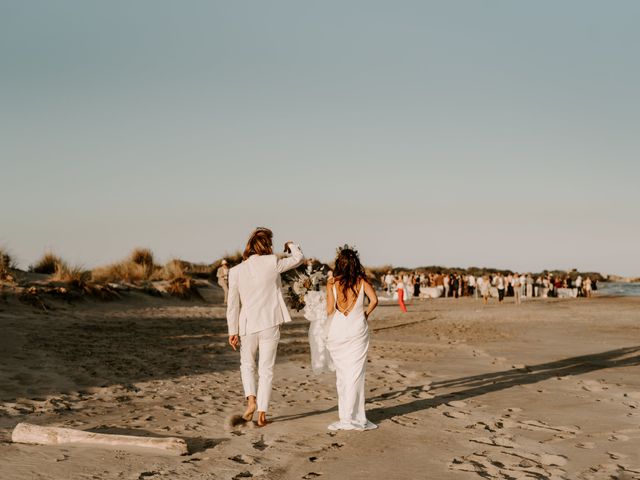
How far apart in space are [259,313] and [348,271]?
1145 mm

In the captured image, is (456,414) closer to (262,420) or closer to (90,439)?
(262,420)

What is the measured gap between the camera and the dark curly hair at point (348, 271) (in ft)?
27.8

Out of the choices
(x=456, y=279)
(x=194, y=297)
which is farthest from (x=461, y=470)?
(x=456, y=279)

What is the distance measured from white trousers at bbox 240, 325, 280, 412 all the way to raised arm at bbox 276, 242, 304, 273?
0.67m

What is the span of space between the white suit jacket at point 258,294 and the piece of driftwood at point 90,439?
5.84 feet

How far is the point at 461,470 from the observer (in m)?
6.25

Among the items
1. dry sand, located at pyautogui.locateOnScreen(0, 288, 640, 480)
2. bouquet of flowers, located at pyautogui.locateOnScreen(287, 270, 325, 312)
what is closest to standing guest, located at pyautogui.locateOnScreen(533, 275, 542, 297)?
dry sand, located at pyautogui.locateOnScreen(0, 288, 640, 480)

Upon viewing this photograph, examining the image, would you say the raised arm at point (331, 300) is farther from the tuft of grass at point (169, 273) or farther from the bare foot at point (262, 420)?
the tuft of grass at point (169, 273)

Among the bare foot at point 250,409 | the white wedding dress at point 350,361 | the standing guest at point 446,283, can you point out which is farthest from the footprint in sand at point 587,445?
the standing guest at point 446,283

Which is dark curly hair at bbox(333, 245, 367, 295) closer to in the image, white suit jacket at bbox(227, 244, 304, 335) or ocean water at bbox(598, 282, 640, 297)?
white suit jacket at bbox(227, 244, 304, 335)

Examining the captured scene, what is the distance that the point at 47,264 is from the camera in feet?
112

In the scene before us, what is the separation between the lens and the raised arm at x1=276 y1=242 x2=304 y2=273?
324 inches

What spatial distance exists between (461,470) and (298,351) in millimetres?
11058

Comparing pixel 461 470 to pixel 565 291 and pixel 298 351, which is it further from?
pixel 565 291
